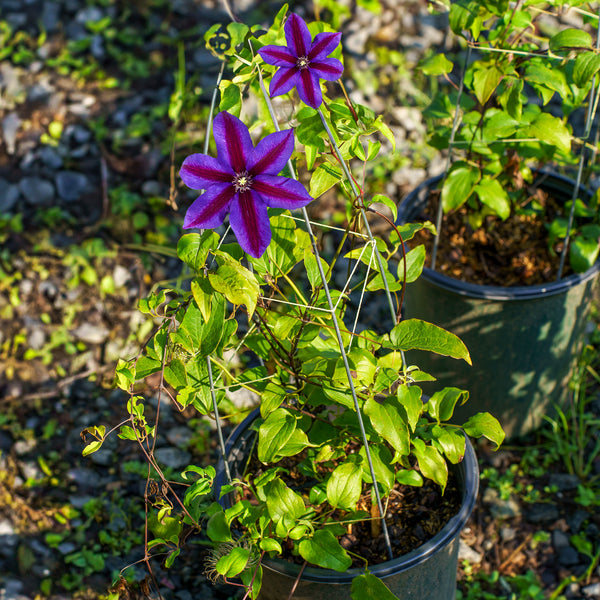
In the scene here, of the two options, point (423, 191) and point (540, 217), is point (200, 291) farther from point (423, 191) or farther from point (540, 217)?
point (540, 217)

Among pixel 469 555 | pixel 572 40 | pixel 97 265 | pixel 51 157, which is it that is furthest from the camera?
pixel 51 157

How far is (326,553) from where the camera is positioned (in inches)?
46.9

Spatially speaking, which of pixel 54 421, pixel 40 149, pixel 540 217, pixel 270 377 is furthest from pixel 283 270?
pixel 40 149

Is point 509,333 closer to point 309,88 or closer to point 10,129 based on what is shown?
point 309,88

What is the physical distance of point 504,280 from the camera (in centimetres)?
203

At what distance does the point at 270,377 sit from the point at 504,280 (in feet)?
Result: 3.28

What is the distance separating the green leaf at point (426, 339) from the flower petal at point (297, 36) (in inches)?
18.4

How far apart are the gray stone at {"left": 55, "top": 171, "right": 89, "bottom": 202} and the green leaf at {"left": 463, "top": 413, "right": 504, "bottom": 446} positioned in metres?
2.15

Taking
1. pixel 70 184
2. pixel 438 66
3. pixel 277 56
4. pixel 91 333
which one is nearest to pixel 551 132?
pixel 438 66

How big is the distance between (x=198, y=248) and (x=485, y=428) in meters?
0.58

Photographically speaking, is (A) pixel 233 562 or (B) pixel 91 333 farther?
(B) pixel 91 333

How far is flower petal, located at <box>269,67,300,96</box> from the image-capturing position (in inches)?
41.3

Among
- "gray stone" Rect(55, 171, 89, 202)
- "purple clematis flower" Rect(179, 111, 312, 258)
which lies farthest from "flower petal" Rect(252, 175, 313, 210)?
"gray stone" Rect(55, 171, 89, 202)

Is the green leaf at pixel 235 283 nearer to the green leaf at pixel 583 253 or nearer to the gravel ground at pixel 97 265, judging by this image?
the gravel ground at pixel 97 265
